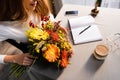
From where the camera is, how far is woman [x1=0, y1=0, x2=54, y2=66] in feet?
2.78

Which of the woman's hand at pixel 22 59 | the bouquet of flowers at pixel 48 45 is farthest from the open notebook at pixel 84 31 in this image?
the woman's hand at pixel 22 59

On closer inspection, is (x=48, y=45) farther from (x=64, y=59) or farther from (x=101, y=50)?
(x=101, y=50)

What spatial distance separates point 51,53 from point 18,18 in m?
0.34

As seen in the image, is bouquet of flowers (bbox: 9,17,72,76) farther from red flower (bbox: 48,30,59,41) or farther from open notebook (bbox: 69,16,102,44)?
open notebook (bbox: 69,16,102,44)

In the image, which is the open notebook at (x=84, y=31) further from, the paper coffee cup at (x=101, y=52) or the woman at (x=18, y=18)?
the woman at (x=18, y=18)

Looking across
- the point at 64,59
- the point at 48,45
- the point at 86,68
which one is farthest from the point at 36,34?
the point at 86,68

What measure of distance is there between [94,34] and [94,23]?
0.11 metres

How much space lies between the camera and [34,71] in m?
0.87

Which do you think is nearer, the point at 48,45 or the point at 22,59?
the point at 48,45

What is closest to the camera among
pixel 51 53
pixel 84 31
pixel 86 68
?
pixel 51 53

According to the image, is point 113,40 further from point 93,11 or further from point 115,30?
point 93,11

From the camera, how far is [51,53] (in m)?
0.75

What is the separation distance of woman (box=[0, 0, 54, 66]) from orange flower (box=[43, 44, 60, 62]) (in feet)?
0.55

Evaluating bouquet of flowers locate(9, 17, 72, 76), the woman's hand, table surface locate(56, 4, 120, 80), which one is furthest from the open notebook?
the woman's hand
